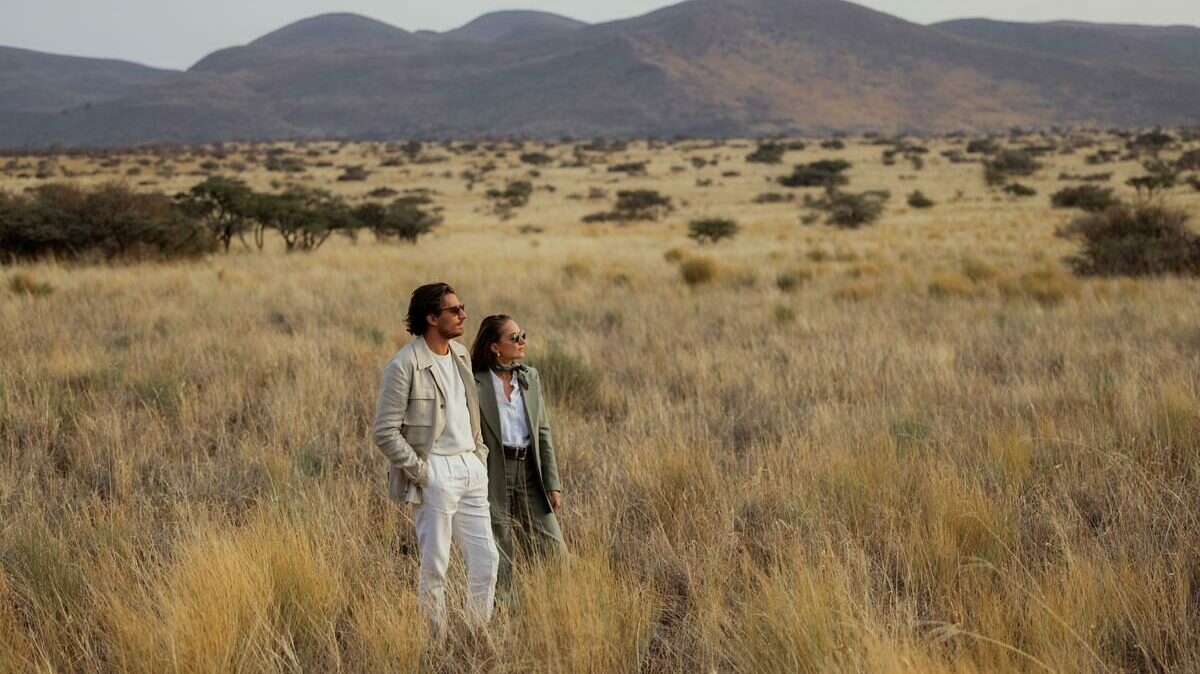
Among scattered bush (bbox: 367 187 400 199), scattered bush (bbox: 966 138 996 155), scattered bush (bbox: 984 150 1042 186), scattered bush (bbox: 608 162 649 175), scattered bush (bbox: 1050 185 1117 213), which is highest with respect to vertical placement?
scattered bush (bbox: 966 138 996 155)

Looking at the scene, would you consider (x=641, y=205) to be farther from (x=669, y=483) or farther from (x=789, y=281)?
(x=669, y=483)

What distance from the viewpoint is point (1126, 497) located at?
443cm

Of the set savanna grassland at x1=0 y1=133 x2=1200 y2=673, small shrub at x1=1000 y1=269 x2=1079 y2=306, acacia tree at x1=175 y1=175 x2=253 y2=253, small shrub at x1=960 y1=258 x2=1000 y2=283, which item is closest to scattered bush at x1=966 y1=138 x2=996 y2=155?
small shrub at x1=960 y1=258 x2=1000 y2=283

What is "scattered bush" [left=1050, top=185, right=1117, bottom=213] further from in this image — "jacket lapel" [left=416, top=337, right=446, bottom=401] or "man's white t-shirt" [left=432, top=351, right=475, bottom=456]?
"jacket lapel" [left=416, top=337, right=446, bottom=401]

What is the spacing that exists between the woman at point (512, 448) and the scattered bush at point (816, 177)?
39410mm

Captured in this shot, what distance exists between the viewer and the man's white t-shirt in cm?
334

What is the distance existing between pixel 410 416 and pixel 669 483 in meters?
2.02

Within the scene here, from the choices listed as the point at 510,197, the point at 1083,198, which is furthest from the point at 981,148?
the point at 510,197

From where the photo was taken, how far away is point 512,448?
3727 mm

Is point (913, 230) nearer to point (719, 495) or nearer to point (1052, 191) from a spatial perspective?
Answer: point (1052, 191)

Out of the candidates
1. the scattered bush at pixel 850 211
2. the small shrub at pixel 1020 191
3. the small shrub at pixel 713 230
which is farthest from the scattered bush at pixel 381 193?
the small shrub at pixel 1020 191

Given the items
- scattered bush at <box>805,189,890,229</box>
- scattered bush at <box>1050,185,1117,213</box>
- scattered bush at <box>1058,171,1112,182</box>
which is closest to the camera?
scattered bush at <box>805,189,890,229</box>

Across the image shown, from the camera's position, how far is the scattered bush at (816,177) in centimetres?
4294

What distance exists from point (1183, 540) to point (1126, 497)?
59cm
